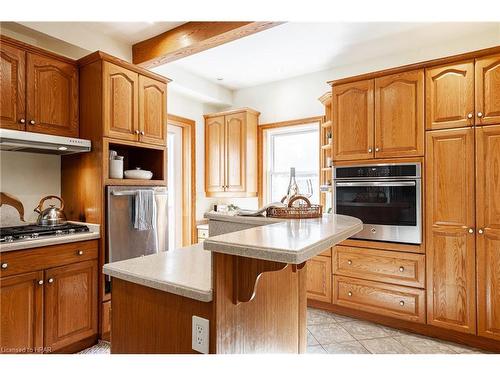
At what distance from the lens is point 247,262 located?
0.99 meters

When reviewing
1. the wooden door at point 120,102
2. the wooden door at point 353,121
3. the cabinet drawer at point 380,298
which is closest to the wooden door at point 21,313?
the wooden door at point 120,102

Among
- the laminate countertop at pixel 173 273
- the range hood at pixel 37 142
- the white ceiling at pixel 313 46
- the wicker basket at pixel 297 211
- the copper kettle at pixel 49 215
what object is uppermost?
the white ceiling at pixel 313 46

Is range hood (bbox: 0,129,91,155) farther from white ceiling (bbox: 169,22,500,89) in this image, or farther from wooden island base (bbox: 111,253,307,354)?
white ceiling (bbox: 169,22,500,89)

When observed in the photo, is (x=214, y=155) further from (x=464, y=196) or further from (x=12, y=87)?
(x=464, y=196)

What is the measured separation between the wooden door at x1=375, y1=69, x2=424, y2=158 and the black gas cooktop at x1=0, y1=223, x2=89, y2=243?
2639 millimetres

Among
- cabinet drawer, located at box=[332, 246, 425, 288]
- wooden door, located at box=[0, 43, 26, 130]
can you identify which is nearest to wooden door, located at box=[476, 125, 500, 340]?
cabinet drawer, located at box=[332, 246, 425, 288]

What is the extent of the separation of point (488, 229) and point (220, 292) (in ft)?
7.77

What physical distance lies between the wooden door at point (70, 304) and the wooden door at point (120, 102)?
3.62 ft

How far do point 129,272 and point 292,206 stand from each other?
809mm

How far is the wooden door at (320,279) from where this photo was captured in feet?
9.96

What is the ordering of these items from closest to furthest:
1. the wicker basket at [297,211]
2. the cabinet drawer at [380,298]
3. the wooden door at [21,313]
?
the wicker basket at [297,211] → the wooden door at [21,313] → the cabinet drawer at [380,298]

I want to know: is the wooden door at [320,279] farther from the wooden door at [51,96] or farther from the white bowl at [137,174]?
the wooden door at [51,96]

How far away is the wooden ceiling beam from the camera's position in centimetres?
236
